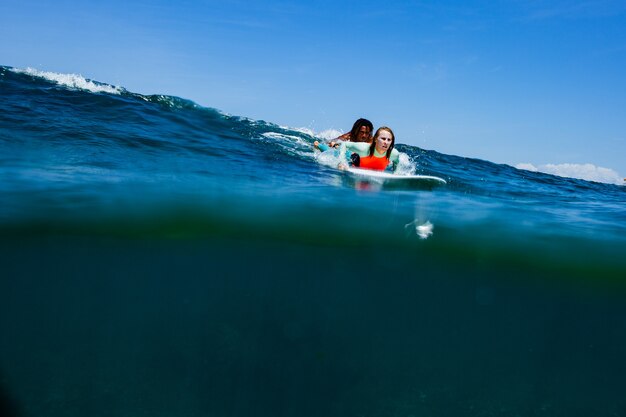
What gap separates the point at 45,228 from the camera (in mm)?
7254

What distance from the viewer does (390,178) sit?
32.0ft

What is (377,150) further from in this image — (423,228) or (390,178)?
(423,228)

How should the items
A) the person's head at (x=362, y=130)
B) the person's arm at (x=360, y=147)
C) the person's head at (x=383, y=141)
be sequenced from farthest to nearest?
the person's head at (x=362, y=130), the person's arm at (x=360, y=147), the person's head at (x=383, y=141)

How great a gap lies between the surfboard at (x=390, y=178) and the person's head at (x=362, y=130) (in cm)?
189

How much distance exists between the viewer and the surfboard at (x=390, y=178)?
9.57 meters

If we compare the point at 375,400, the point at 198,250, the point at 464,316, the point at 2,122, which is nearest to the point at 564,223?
the point at 464,316

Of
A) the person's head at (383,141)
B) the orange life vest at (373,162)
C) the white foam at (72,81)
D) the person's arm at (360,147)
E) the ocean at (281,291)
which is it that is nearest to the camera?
the ocean at (281,291)

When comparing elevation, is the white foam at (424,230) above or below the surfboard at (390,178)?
below

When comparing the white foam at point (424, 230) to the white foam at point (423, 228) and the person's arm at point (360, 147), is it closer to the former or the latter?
the white foam at point (423, 228)

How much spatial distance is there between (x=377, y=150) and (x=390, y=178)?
3.63 feet

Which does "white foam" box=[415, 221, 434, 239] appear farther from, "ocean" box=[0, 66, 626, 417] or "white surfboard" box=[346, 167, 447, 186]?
"white surfboard" box=[346, 167, 447, 186]

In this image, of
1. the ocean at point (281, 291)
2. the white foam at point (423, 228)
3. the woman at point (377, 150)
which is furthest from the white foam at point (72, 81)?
the white foam at point (423, 228)

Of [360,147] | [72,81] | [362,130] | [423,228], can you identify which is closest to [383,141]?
[360,147]

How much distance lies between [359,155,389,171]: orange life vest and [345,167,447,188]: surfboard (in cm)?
61
